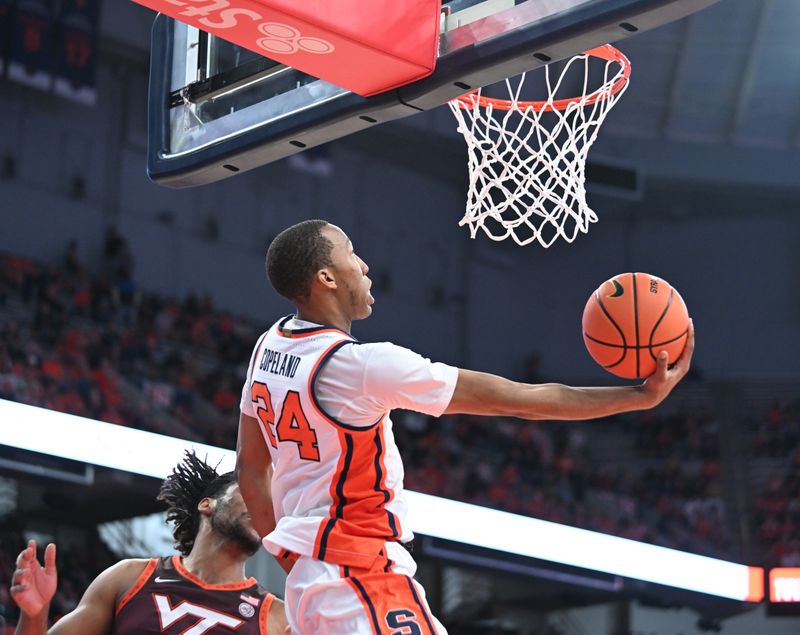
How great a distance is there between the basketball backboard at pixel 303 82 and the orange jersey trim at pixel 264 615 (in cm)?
138

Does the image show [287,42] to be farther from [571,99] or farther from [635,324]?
[571,99]

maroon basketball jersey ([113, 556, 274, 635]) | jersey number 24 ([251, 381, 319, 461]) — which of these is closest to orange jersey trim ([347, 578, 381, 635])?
jersey number 24 ([251, 381, 319, 461])

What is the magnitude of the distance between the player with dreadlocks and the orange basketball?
61.0 inches

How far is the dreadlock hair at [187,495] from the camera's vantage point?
4.26 metres

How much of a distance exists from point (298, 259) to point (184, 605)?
1458 millimetres

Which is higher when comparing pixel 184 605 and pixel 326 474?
pixel 326 474

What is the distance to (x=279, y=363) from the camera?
118 inches

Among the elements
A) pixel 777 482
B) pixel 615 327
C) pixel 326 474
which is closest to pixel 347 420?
pixel 326 474

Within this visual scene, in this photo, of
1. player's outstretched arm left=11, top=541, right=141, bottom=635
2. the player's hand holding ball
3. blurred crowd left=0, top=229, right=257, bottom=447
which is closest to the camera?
the player's hand holding ball

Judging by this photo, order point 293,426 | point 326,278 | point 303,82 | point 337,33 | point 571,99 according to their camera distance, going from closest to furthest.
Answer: point 293,426
point 326,278
point 337,33
point 303,82
point 571,99

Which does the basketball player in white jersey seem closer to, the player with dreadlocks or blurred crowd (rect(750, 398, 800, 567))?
the player with dreadlocks

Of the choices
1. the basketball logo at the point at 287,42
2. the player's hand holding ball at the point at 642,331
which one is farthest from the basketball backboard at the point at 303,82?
the player's hand holding ball at the point at 642,331

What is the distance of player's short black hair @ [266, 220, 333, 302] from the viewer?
10.0 ft

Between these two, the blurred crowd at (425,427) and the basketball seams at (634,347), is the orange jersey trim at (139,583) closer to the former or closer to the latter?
the basketball seams at (634,347)
